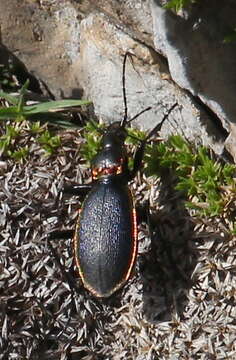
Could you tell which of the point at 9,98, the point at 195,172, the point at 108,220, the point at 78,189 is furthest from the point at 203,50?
the point at 9,98

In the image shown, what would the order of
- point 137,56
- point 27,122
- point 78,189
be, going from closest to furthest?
point 137,56 < point 78,189 < point 27,122

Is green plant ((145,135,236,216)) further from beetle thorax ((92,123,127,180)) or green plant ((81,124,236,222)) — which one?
beetle thorax ((92,123,127,180))

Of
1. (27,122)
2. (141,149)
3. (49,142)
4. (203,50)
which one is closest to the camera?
(203,50)

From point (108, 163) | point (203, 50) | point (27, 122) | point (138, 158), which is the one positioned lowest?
point (27, 122)

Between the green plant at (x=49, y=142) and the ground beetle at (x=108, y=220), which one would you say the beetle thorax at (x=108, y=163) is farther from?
the green plant at (x=49, y=142)

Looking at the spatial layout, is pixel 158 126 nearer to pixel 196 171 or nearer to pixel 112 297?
pixel 196 171
